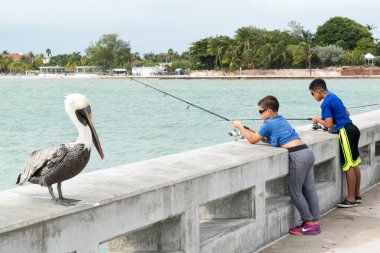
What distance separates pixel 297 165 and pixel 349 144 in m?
1.40

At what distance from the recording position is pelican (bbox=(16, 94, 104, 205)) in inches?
152

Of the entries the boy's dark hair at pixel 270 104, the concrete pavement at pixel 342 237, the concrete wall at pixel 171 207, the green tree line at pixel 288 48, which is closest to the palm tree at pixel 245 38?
the green tree line at pixel 288 48

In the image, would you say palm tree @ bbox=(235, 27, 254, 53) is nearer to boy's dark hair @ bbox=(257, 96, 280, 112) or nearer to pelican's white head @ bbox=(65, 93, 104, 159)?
boy's dark hair @ bbox=(257, 96, 280, 112)

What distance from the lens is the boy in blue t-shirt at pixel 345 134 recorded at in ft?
23.3

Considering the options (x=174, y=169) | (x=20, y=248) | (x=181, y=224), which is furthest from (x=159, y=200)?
(x=20, y=248)

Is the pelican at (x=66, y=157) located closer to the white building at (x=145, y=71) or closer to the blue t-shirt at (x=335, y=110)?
the blue t-shirt at (x=335, y=110)

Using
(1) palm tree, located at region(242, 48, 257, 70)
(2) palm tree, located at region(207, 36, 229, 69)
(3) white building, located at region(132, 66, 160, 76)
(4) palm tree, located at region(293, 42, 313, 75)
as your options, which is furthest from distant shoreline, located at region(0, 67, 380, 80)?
(3) white building, located at region(132, 66, 160, 76)

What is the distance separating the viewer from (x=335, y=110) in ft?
23.5

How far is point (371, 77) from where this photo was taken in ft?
403

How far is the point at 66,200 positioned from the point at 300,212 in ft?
8.99

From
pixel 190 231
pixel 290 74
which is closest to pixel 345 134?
pixel 190 231

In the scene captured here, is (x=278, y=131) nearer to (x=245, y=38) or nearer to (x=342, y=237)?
(x=342, y=237)

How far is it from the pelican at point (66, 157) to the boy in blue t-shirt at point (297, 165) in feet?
7.77

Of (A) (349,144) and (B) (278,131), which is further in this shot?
(A) (349,144)
